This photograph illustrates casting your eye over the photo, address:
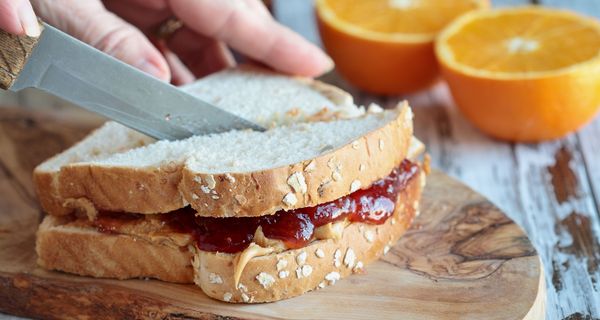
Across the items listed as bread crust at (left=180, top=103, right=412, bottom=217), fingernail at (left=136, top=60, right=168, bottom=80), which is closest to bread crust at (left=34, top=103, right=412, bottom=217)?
bread crust at (left=180, top=103, right=412, bottom=217)

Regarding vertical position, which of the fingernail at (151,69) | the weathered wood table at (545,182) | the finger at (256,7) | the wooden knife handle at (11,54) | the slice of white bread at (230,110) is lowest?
the weathered wood table at (545,182)

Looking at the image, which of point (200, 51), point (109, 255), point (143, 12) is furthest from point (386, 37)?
point (109, 255)

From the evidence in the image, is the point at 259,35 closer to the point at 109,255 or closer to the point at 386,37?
the point at 386,37

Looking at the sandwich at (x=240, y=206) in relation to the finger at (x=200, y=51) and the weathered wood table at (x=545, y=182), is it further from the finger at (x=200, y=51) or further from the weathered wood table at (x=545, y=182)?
the finger at (x=200, y=51)

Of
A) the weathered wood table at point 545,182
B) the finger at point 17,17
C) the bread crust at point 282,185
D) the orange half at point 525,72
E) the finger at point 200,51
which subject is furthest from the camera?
the finger at point 200,51

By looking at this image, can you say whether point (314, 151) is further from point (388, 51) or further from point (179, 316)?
point (388, 51)

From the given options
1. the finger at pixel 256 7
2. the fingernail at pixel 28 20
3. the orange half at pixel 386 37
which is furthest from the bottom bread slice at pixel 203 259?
the orange half at pixel 386 37

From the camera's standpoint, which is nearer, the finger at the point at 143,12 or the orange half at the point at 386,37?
the finger at the point at 143,12
